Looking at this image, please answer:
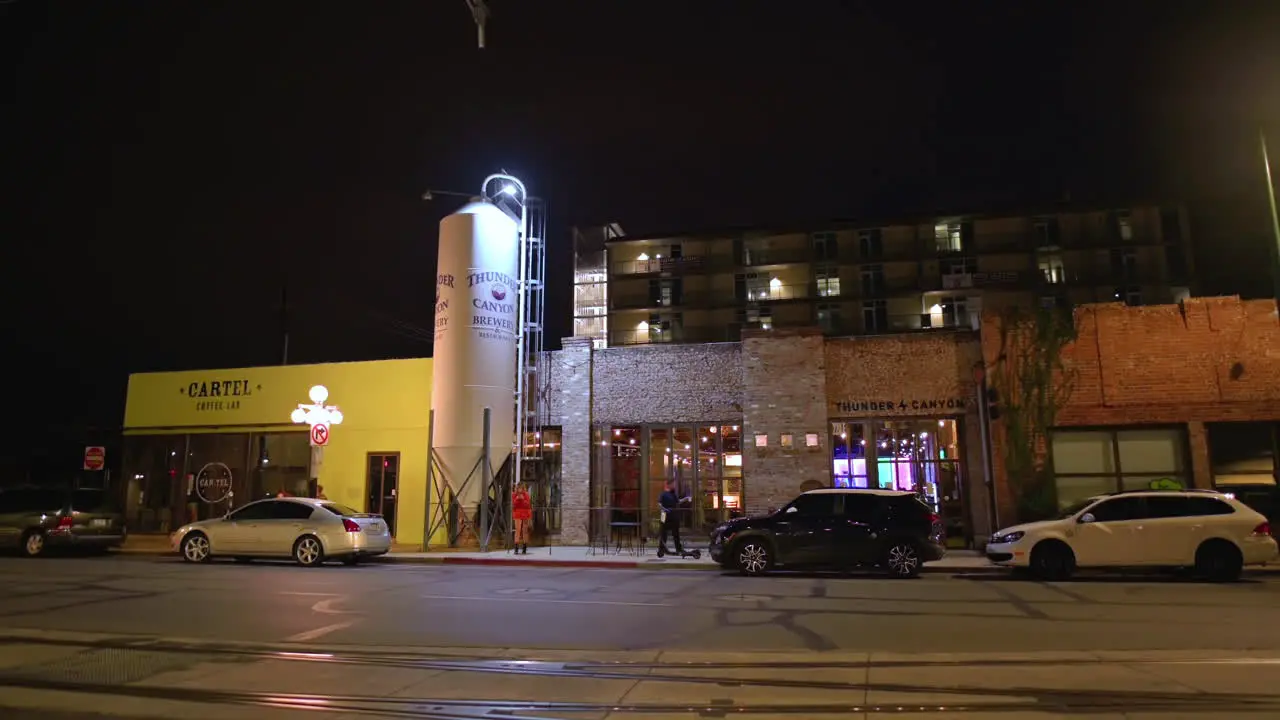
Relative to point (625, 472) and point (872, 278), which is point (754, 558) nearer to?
point (625, 472)

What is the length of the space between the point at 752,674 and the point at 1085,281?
63.2m

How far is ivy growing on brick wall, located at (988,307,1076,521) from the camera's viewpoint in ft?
63.7

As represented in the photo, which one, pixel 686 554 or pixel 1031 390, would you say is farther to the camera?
pixel 1031 390

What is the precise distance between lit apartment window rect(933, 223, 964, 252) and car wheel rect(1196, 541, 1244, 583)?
53.0 meters

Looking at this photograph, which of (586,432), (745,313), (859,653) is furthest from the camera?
(745,313)

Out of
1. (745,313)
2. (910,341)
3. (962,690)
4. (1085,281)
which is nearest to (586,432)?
(910,341)

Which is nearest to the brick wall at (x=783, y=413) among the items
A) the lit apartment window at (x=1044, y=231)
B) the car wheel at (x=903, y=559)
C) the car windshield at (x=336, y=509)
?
the car wheel at (x=903, y=559)

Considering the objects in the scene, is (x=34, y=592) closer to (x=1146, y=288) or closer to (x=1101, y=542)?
(x=1101, y=542)

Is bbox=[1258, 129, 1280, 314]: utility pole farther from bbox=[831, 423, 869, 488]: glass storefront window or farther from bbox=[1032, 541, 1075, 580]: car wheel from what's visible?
bbox=[831, 423, 869, 488]: glass storefront window

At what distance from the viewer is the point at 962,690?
6.50 m

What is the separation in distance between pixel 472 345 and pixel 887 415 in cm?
1105

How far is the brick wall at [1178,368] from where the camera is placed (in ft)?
62.8

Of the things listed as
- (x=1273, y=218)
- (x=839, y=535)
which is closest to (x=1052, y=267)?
(x=1273, y=218)

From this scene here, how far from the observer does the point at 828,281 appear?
219 feet
